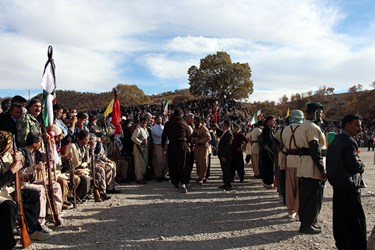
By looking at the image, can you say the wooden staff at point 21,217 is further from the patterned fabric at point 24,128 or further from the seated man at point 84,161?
the seated man at point 84,161

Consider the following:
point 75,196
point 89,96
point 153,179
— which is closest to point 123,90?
point 89,96

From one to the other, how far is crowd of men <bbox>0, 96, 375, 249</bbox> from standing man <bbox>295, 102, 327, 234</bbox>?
15 mm

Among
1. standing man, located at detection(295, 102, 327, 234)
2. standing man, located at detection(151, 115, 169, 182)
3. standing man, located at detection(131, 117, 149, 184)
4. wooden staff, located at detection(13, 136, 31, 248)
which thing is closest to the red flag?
standing man, located at detection(131, 117, 149, 184)

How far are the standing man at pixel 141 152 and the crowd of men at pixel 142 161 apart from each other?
0.03m

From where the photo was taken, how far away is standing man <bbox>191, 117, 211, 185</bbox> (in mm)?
9883

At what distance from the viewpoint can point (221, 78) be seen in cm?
5903

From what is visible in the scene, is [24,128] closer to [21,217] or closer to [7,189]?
[7,189]

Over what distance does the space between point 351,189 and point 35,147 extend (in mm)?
4554

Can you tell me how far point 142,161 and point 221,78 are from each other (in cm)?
5020

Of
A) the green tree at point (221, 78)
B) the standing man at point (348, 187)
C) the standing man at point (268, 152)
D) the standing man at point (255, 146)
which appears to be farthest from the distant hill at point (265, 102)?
the standing man at point (348, 187)

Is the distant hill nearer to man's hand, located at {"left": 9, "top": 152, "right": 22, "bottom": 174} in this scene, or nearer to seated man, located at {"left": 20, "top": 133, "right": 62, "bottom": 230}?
seated man, located at {"left": 20, "top": 133, "right": 62, "bottom": 230}

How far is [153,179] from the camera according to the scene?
36.5 ft

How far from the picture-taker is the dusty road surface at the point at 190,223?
496cm

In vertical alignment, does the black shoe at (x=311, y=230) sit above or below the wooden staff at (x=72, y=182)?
below
